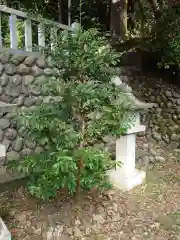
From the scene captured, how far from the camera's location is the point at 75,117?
2.82 meters

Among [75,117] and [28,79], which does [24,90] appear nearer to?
[28,79]

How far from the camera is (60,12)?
6.73 metres

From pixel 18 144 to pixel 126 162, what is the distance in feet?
5.26

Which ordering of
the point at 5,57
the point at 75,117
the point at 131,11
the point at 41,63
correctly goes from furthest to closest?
the point at 131,11 < the point at 41,63 < the point at 5,57 < the point at 75,117

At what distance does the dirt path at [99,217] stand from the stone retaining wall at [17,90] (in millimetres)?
939

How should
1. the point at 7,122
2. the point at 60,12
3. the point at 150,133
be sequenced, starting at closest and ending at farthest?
the point at 7,122 → the point at 150,133 → the point at 60,12

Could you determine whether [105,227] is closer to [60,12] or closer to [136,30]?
[60,12]

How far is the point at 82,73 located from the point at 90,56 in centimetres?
18

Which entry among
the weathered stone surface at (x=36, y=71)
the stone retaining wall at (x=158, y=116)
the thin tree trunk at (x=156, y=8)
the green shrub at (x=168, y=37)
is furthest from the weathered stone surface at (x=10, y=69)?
the thin tree trunk at (x=156, y=8)

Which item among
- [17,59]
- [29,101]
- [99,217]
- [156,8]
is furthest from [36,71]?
[156,8]

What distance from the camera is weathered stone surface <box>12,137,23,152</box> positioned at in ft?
13.4

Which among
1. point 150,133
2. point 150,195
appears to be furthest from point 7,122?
point 150,133

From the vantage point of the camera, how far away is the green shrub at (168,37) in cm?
543

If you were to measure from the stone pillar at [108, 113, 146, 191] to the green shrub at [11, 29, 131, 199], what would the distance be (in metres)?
0.67
